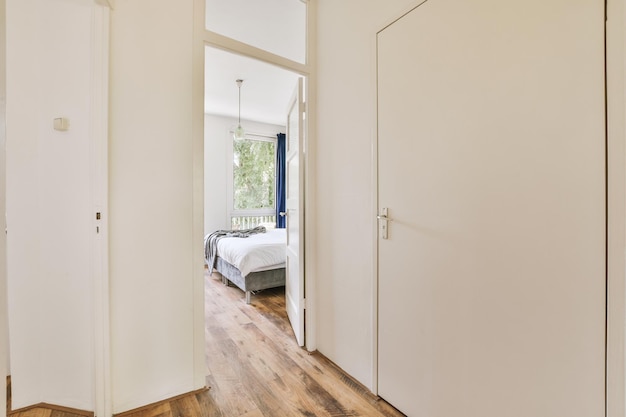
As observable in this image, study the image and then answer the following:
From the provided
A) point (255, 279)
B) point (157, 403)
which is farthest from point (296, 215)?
point (157, 403)

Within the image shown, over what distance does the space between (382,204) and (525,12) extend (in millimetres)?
971

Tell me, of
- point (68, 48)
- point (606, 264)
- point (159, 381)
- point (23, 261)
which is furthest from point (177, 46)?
point (606, 264)

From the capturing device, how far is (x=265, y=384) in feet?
→ 5.86

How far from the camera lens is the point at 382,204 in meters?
1.63

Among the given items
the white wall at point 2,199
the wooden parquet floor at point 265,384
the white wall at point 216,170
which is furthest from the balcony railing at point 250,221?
the white wall at point 2,199

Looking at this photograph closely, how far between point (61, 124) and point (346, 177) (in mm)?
1558

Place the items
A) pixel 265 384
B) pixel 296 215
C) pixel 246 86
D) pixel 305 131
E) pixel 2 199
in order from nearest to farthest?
1. pixel 2 199
2. pixel 265 384
3. pixel 305 131
4. pixel 296 215
5. pixel 246 86

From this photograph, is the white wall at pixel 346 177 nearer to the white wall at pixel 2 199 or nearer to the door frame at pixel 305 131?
the door frame at pixel 305 131

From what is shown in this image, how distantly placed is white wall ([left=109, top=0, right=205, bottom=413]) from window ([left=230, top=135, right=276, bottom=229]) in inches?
160

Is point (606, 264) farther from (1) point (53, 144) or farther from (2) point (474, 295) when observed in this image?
(1) point (53, 144)

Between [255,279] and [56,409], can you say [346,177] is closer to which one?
[255,279]

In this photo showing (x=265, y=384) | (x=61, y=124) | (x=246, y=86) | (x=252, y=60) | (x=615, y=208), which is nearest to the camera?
(x=615, y=208)

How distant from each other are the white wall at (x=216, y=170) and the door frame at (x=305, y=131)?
368cm

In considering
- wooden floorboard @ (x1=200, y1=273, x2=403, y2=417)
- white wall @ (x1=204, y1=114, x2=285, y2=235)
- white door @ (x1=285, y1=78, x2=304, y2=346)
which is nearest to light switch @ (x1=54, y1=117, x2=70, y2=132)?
white door @ (x1=285, y1=78, x2=304, y2=346)
